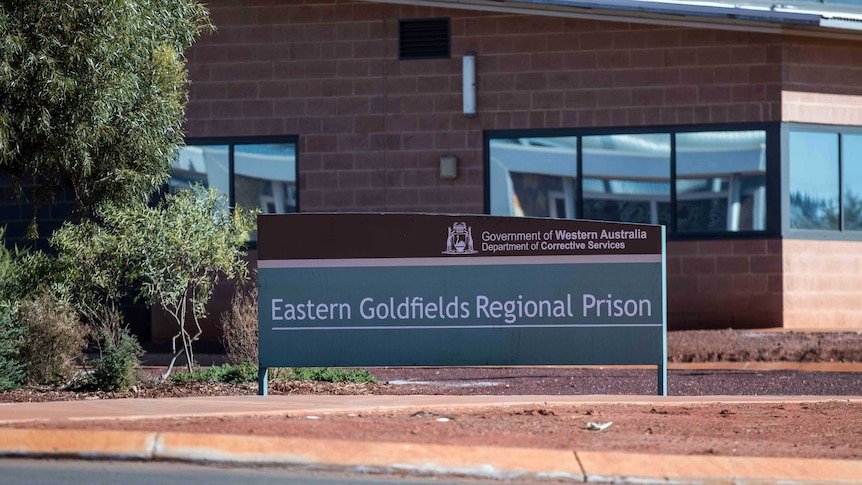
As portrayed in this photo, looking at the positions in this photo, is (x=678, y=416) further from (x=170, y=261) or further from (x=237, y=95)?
(x=237, y=95)

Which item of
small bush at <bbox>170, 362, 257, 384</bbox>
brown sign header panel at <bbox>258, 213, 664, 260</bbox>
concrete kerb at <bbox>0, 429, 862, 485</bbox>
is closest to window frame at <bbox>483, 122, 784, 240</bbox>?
small bush at <bbox>170, 362, 257, 384</bbox>

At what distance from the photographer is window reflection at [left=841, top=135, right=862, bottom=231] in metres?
18.3

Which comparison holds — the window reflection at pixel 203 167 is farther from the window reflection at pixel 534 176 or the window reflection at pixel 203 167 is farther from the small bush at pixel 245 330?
the small bush at pixel 245 330

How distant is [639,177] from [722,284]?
2.03 m

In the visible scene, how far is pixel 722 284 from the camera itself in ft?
59.2

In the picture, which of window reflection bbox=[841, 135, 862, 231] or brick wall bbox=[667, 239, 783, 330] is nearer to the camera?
brick wall bbox=[667, 239, 783, 330]

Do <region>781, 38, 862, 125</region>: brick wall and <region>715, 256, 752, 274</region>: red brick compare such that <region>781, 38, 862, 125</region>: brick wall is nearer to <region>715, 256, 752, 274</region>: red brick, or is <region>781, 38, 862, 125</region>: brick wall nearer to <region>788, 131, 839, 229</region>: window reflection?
<region>788, 131, 839, 229</region>: window reflection

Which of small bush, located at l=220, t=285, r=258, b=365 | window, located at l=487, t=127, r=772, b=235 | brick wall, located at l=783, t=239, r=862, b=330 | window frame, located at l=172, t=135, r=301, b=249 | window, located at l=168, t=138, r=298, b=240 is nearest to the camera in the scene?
small bush, located at l=220, t=285, r=258, b=365

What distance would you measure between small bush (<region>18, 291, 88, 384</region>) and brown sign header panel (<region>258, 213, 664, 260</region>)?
248 cm

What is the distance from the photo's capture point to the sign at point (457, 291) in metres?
11.5

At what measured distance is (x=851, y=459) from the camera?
820 cm

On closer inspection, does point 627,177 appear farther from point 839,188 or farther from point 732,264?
point 839,188

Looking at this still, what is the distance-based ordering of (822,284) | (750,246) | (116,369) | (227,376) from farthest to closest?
(822,284)
(750,246)
(227,376)
(116,369)

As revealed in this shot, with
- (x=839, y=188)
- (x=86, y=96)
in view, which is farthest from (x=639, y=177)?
(x=86, y=96)
